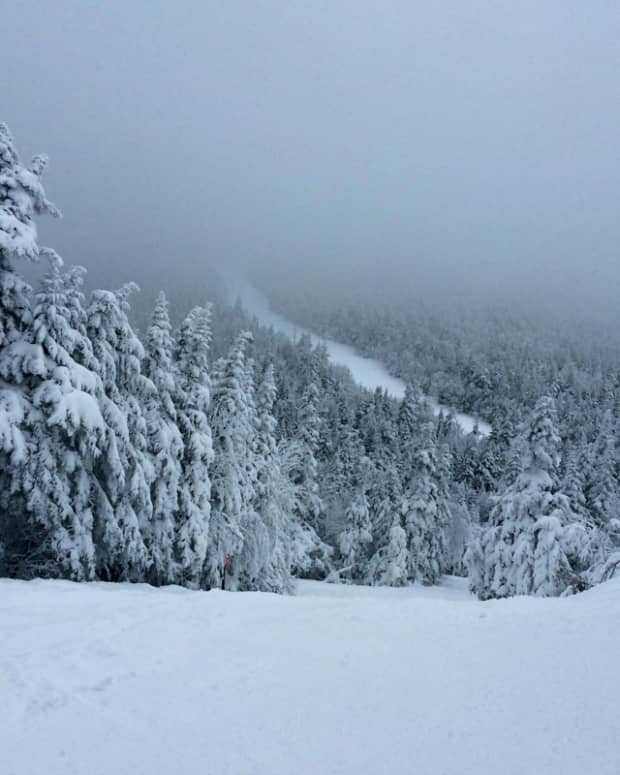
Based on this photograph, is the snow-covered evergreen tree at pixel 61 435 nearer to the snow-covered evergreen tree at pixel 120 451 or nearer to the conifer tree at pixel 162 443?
the snow-covered evergreen tree at pixel 120 451

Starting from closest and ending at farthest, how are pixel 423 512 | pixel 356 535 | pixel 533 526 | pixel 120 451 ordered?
1. pixel 120 451
2. pixel 533 526
3. pixel 423 512
4. pixel 356 535

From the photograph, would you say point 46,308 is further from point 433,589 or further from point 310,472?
point 433,589

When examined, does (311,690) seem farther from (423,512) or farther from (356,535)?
(356,535)

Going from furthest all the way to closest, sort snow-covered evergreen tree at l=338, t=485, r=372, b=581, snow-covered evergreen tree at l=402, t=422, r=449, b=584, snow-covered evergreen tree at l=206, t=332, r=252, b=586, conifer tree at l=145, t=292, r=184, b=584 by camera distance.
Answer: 1. snow-covered evergreen tree at l=338, t=485, r=372, b=581
2. snow-covered evergreen tree at l=402, t=422, r=449, b=584
3. snow-covered evergreen tree at l=206, t=332, r=252, b=586
4. conifer tree at l=145, t=292, r=184, b=584

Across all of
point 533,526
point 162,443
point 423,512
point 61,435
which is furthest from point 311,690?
point 423,512

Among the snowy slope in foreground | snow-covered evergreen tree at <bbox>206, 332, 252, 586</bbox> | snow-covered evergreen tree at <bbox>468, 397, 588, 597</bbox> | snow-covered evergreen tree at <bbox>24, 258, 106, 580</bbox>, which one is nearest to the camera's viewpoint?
the snowy slope in foreground

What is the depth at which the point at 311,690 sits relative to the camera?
5.69 m

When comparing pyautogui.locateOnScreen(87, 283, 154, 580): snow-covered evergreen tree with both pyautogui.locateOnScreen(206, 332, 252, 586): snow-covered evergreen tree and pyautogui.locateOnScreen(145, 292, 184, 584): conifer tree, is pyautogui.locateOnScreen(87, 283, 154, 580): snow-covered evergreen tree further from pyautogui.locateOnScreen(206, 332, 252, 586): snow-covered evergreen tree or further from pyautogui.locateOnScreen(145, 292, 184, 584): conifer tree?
pyautogui.locateOnScreen(206, 332, 252, 586): snow-covered evergreen tree

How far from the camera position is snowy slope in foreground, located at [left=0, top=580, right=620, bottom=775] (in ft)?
14.9

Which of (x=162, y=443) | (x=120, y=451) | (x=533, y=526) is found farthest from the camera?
(x=533, y=526)

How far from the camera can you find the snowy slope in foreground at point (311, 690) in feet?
14.9

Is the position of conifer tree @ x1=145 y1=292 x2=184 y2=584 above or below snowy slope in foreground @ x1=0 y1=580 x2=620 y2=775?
above


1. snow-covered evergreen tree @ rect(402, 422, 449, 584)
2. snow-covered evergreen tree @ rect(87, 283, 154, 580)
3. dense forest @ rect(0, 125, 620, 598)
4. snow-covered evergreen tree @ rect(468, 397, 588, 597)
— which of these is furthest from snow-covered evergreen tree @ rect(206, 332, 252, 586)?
snow-covered evergreen tree @ rect(402, 422, 449, 584)

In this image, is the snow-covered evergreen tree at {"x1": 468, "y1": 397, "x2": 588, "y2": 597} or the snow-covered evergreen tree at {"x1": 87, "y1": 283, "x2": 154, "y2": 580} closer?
the snow-covered evergreen tree at {"x1": 87, "y1": 283, "x2": 154, "y2": 580}
